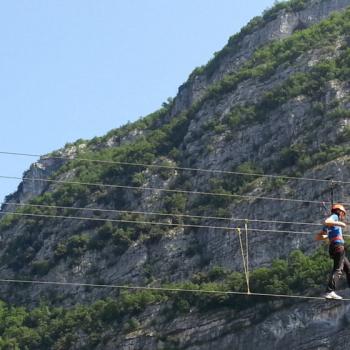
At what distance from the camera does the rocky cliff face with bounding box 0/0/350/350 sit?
225 feet

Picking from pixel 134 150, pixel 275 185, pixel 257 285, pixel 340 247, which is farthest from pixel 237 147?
pixel 340 247

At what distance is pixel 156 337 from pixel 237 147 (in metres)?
28.4

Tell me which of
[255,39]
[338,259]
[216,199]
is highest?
[255,39]

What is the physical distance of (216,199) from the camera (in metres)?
87.2

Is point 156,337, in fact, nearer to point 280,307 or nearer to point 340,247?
point 280,307

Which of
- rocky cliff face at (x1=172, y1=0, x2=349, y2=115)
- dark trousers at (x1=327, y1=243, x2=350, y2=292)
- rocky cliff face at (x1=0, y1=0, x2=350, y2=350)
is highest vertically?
rocky cliff face at (x1=172, y1=0, x2=349, y2=115)

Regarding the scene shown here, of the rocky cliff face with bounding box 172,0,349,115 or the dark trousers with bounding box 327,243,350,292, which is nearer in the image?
the dark trousers with bounding box 327,243,350,292

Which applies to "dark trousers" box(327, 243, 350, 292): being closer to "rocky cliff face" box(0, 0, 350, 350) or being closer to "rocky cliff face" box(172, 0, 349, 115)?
"rocky cliff face" box(0, 0, 350, 350)

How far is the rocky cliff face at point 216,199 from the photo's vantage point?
68.7 meters

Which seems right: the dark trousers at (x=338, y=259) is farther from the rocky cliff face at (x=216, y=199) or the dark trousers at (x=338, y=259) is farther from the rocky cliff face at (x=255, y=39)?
the rocky cliff face at (x=255, y=39)

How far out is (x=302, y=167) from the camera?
271 feet

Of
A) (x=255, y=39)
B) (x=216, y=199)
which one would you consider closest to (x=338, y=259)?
(x=216, y=199)

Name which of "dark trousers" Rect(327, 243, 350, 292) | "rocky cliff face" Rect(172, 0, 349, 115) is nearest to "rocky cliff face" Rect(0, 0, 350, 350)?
"rocky cliff face" Rect(172, 0, 349, 115)

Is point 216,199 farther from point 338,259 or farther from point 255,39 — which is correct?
point 338,259
